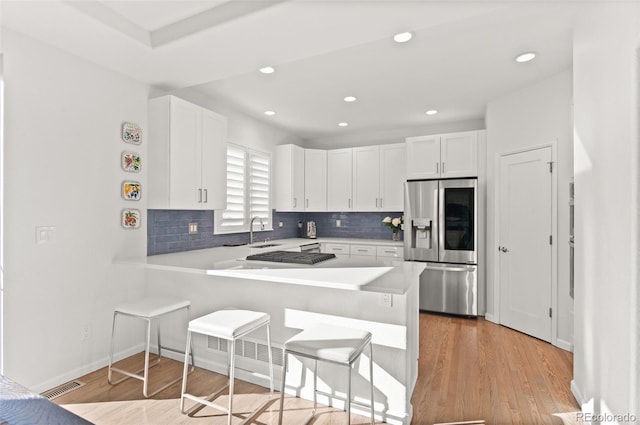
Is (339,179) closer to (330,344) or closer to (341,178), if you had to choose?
(341,178)

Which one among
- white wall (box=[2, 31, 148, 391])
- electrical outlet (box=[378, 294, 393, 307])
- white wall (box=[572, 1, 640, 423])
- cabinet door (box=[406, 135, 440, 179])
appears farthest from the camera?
cabinet door (box=[406, 135, 440, 179])

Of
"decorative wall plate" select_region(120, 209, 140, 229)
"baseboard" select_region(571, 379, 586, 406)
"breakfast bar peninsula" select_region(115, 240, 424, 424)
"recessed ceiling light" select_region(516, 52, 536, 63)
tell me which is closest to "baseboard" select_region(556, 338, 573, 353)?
"baseboard" select_region(571, 379, 586, 406)

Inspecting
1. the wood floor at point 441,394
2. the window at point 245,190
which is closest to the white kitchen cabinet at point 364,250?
the window at point 245,190

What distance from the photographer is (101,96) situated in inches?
108

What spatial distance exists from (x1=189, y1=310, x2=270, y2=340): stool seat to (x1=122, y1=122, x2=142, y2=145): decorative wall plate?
179 cm

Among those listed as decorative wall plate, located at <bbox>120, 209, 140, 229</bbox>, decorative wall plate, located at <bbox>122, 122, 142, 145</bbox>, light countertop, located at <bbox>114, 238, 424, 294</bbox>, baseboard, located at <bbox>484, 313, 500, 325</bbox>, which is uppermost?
decorative wall plate, located at <bbox>122, 122, 142, 145</bbox>

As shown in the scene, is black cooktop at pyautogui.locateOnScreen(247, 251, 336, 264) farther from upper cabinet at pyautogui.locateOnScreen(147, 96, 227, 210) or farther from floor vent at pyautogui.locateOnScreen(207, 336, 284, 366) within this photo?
upper cabinet at pyautogui.locateOnScreen(147, 96, 227, 210)

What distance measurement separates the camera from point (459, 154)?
4387mm

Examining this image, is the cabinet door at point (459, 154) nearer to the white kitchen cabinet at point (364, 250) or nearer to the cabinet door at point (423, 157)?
the cabinet door at point (423, 157)

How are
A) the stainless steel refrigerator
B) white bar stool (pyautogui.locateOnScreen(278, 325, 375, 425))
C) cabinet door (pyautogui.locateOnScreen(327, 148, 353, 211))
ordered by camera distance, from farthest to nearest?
cabinet door (pyautogui.locateOnScreen(327, 148, 353, 211)) → the stainless steel refrigerator → white bar stool (pyautogui.locateOnScreen(278, 325, 375, 425))

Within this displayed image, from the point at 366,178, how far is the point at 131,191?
10.7 feet

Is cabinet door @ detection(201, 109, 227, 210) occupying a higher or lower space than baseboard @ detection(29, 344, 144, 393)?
higher

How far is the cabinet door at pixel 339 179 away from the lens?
209 inches

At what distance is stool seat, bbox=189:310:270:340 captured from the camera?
1989mm
